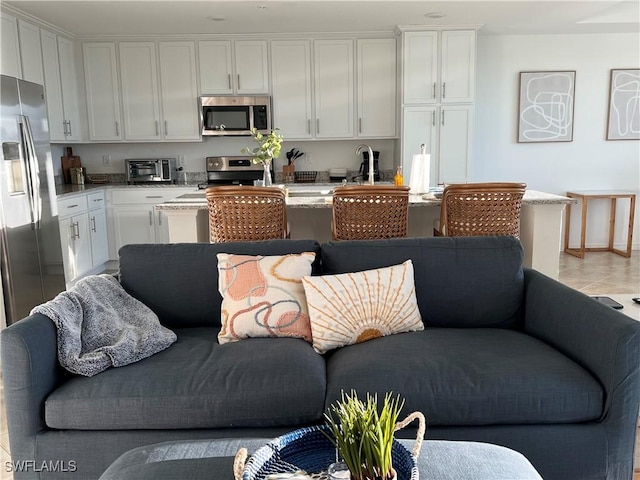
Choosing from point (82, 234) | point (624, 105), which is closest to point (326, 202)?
point (82, 234)

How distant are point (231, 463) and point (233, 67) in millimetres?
5083

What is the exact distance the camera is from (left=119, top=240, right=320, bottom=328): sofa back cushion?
246 centimetres

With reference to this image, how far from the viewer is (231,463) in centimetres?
141

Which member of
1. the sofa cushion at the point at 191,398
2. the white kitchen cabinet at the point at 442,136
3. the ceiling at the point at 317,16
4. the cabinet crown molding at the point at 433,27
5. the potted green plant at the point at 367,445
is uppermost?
the ceiling at the point at 317,16

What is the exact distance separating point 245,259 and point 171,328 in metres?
0.46

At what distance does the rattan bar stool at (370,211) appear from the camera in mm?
3150

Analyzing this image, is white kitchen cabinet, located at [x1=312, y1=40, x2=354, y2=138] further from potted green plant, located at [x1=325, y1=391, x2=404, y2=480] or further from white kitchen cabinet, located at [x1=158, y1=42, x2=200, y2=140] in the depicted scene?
potted green plant, located at [x1=325, y1=391, x2=404, y2=480]

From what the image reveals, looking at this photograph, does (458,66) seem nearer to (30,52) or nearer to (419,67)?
(419,67)

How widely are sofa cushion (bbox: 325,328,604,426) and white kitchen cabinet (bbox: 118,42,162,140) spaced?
4.66 m

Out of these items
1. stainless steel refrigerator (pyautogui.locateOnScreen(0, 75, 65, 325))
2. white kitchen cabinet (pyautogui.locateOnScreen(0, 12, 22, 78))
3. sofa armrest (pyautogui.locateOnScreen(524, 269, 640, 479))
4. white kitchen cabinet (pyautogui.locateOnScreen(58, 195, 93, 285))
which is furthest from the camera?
white kitchen cabinet (pyautogui.locateOnScreen(58, 195, 93, 285))

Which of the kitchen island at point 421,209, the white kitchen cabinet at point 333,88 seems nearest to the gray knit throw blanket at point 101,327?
the kitchen island at point 421,209

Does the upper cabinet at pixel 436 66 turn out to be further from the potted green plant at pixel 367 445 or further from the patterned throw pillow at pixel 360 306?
the potted green plant at pixel 367 445

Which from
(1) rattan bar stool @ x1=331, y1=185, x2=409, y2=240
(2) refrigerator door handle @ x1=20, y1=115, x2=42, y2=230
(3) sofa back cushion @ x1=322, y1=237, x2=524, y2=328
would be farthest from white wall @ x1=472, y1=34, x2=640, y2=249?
(2) refrigerator door handle @ x1=20, y1=115, x2=42, y2=230

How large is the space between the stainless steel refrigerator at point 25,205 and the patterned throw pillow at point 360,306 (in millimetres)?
2451
